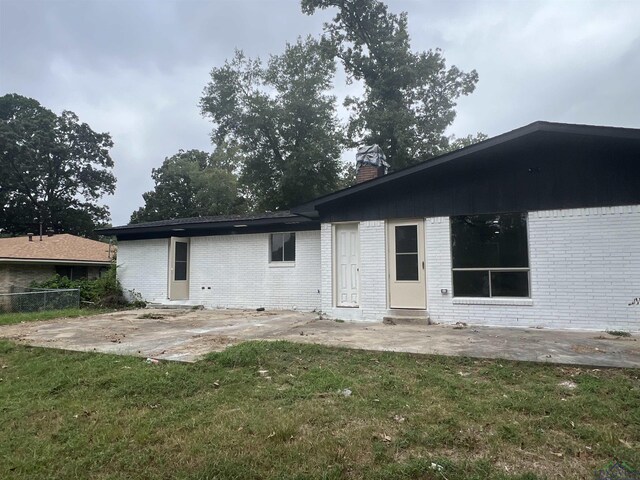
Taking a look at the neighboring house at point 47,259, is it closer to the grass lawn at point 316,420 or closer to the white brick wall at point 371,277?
the grass lawn at point 316,420

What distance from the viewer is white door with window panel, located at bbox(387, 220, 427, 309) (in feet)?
29.0

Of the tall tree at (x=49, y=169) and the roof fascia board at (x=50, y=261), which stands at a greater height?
the tall tree at (x=49, y=169)

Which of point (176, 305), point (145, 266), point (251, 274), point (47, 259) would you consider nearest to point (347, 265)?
point (251, 274)

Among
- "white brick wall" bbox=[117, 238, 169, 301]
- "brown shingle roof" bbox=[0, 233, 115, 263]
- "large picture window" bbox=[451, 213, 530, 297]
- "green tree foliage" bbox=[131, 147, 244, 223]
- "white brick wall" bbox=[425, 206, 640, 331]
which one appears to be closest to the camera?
"white brick wall" bbox=[425, 206, 640, 331]

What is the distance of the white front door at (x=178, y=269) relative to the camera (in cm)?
1255

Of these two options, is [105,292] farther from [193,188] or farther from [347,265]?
[193,188]

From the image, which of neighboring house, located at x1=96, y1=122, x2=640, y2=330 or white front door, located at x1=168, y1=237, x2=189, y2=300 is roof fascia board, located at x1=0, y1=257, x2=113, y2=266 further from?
neighboring house, located at x1=96, y1=122, x2=640, y2=330

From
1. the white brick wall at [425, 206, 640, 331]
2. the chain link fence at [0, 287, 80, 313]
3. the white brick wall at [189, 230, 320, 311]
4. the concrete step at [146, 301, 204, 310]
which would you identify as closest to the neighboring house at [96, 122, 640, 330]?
the white brick wall at [425, 206, 640, 331]

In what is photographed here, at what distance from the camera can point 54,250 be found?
18.0 meters

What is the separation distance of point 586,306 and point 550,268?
93 centimetres

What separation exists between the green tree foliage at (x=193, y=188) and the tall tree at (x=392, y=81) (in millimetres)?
14745

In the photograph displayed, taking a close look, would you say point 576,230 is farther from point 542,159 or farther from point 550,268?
point 542,159

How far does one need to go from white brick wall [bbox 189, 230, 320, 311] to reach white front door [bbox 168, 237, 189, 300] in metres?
0.23

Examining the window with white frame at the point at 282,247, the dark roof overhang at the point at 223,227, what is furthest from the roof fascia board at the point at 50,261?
the window with white frame at the point at 282,247
